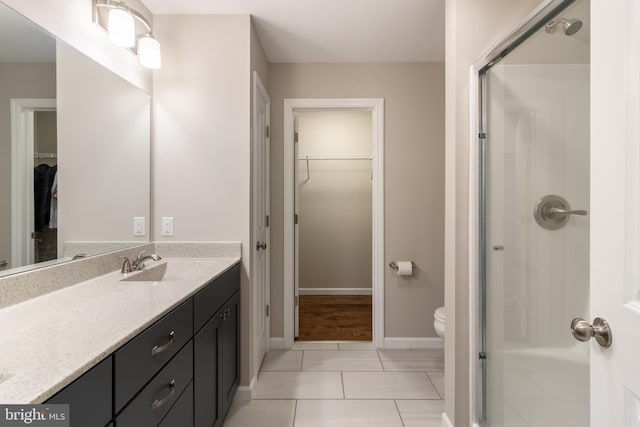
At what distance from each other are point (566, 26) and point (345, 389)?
2198 mm

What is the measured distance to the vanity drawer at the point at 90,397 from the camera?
0.70 metres

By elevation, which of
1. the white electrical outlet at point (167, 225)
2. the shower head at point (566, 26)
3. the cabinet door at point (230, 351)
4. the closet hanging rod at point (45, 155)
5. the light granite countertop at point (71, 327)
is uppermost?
the shower head at point (566, 26)

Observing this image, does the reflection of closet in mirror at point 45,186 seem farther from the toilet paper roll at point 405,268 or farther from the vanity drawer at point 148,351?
the toilet paper roll at point 405,268

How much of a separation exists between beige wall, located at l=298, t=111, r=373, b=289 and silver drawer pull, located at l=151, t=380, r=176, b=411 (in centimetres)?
332

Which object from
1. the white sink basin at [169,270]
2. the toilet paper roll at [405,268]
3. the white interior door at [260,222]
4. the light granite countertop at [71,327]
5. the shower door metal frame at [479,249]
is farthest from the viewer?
the toilet paper roll at [405,268]

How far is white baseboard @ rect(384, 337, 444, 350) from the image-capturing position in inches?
111

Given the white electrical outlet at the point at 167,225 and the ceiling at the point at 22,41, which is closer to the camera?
the ceiling at the point at 22,41

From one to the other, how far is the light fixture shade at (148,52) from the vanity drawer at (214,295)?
1232 mm

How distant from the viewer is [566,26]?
115 centimetres

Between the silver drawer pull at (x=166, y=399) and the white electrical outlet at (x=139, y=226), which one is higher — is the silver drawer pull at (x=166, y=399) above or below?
below

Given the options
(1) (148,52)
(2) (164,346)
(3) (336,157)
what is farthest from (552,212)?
(3) (336,157)

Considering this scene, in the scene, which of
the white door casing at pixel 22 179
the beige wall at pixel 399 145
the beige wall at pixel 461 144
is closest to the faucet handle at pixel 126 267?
the white door casing at pixel 22 179

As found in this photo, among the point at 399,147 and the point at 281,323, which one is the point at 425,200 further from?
the point at 281,323

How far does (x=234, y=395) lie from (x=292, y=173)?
5.45 feet
